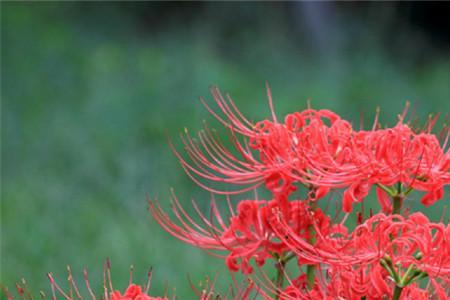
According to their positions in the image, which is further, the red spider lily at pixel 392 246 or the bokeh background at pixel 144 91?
the bokeh background at pixel 144 91

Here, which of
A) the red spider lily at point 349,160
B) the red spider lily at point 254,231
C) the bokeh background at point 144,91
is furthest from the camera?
the bokeh background at point 144,91

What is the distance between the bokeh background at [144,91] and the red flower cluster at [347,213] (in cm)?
180

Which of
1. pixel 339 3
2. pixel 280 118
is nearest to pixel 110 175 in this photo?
pixel 280 118

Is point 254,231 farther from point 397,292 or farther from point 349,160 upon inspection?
point 397,292

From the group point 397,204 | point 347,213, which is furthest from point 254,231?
point 397,204

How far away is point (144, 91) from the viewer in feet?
20.0

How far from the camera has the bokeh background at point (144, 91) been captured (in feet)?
14.5

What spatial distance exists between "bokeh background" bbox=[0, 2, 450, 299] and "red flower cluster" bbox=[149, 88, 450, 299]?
1.80 meters

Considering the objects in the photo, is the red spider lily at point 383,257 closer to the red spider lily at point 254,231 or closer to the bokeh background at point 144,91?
the red spider lily at point 254,231

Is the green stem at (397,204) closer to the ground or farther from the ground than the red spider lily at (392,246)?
farther from the ground

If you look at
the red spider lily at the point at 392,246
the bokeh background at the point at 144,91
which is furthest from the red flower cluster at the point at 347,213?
the bokeh background at the point at 144,91

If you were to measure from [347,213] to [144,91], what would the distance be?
4.22m

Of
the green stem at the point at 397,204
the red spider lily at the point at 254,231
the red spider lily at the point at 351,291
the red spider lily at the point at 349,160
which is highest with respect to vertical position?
the red spider lily at the point at 349,160

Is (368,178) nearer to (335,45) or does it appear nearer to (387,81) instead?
(387,81)
